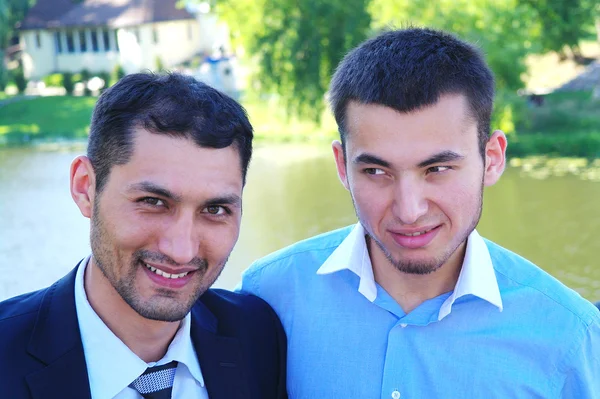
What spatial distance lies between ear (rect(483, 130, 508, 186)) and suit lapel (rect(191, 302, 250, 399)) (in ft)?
3.55

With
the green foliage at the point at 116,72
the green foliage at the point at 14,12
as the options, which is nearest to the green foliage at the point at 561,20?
the green foliage at the point at 116,72

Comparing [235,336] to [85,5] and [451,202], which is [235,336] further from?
[85,5]

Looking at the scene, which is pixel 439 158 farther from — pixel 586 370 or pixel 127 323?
pixel 127 323

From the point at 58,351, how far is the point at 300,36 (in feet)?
59.1

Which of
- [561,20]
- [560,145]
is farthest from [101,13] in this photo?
[560,145]

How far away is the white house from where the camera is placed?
1344 inches

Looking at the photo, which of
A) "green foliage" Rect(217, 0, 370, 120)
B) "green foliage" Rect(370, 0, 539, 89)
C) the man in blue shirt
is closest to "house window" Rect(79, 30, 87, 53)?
"green foliage" Rect(217, 0, 370, 120)

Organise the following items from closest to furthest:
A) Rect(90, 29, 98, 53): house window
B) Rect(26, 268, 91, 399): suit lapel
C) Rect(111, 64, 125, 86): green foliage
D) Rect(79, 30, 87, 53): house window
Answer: Rect(26, 268, 91, 399): suit lapel, Rect(111, 64, 125, 86): green foliage, Rect(90, 29, 98, 53): house window, Rect(79, 30, 87, 53): house window

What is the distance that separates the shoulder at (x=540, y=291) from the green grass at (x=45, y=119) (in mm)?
22087

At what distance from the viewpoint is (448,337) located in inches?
102

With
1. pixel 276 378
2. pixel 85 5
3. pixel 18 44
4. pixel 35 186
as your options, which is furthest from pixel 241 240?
pixel 18 44

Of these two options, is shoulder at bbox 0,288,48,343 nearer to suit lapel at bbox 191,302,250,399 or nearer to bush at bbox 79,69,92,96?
suit lapel at bbox 191,302,250,399

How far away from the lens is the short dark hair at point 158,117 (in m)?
2.46

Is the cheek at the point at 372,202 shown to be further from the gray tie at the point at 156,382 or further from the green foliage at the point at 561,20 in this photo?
the green foliage at the point at 561,20
